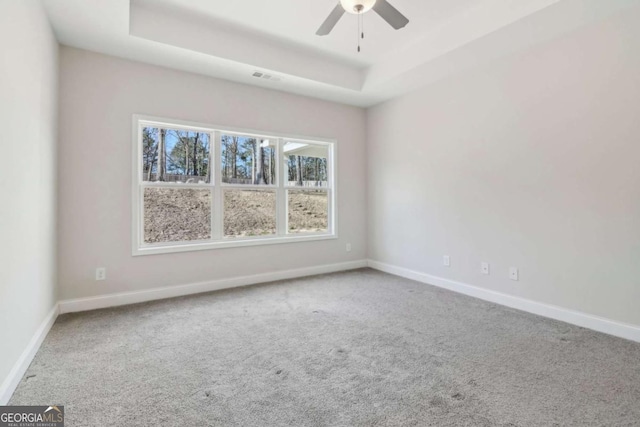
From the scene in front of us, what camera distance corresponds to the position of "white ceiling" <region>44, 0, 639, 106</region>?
258 cm

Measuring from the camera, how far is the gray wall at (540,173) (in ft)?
8.28

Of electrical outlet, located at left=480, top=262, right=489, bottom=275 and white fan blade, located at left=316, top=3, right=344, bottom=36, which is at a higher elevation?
white fan blade, located at left=316, top=3, right=344, bottom=36

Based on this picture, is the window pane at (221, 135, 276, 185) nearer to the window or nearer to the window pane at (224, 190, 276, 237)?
the window

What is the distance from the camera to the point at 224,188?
4020 mm

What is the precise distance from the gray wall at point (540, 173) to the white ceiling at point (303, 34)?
0.29 m

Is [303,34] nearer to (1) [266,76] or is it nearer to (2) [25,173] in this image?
(1) [266,76]

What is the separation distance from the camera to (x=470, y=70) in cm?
355

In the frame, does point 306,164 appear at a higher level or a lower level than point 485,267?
higher

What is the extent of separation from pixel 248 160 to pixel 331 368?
301 centimetres

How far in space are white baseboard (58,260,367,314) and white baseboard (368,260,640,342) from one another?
1406 millimetres

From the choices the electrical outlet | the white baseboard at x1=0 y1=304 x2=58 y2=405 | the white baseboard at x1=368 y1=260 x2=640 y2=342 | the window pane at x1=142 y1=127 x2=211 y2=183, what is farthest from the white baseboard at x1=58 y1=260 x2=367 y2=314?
the electrical outlet

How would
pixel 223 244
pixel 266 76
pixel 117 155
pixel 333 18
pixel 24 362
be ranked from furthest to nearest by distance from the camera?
pixel 223 244
pixel 266 76
pixel 117 155
pixel 333 18
pixel 24 362

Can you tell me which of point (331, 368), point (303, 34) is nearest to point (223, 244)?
point (331, 368)

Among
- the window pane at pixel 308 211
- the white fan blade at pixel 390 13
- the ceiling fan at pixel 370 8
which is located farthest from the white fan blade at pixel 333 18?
the window pane at pixel 308 211
